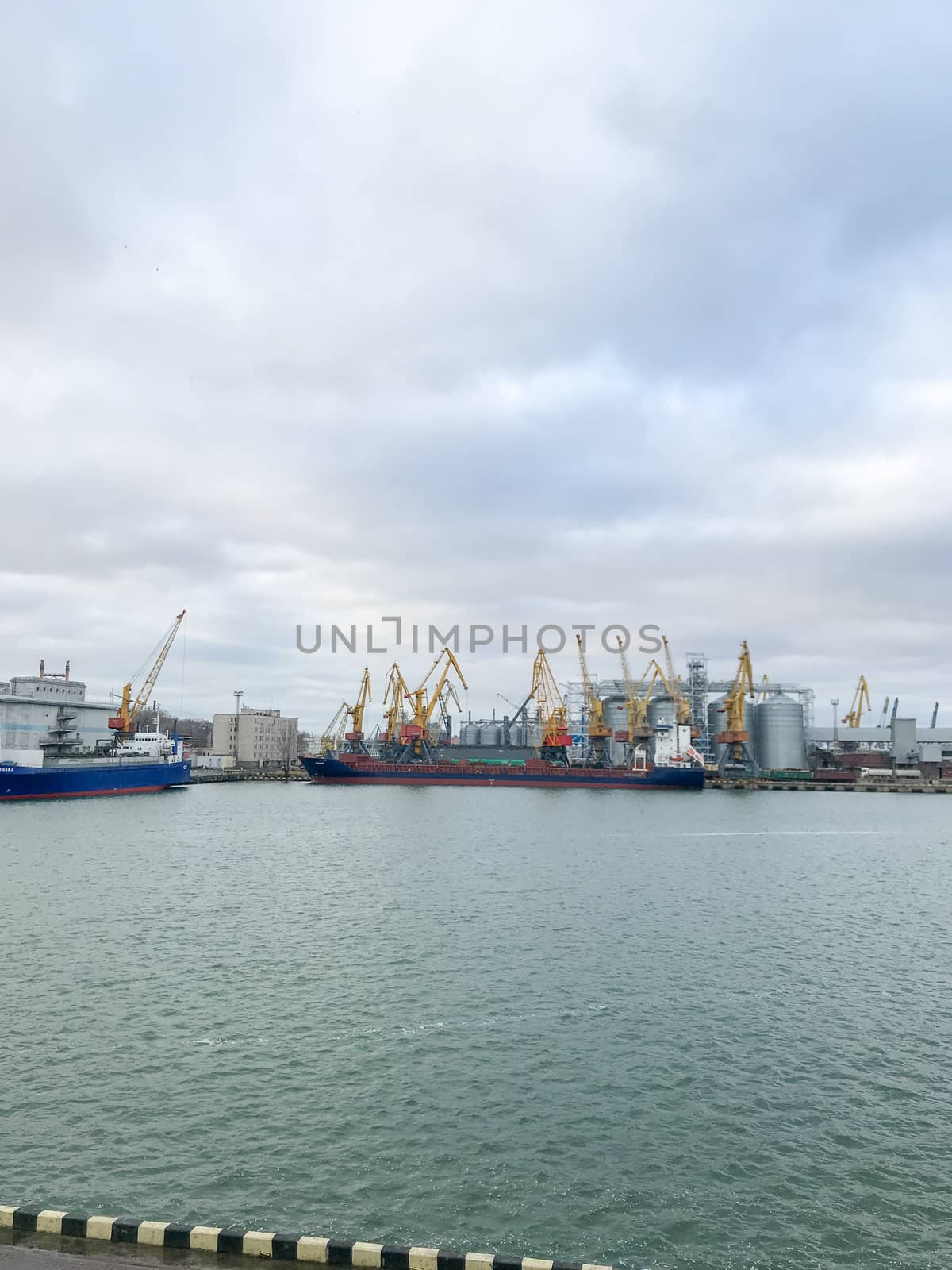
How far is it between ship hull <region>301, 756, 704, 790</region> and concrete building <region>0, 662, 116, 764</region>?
35.2 meters

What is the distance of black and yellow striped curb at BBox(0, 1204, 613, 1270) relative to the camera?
32.5ft

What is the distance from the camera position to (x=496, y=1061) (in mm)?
18609

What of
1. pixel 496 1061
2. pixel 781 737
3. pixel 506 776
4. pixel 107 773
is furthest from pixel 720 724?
pixel 496 1061

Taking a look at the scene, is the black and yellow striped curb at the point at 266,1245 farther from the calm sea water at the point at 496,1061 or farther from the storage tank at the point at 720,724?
the storage tank at the point at 720,724

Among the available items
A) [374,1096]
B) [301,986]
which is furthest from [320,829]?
[374,1096]

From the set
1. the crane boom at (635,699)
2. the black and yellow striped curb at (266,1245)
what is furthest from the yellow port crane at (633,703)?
the black and yellow striped curb at (266,1245)

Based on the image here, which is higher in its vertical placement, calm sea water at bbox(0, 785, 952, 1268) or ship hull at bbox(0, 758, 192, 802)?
ship hull at bbox(0, 758, 192, 802)

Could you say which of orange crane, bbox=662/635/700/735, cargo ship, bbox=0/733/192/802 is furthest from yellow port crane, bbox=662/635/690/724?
cargo ship, bbox=0/733/192/802

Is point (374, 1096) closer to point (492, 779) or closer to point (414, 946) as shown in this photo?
point (414, 946)

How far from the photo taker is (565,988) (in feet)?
78.1

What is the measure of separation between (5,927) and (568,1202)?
25.6 m

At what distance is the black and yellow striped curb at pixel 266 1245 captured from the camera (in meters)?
9.91

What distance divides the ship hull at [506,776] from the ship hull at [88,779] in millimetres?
27248

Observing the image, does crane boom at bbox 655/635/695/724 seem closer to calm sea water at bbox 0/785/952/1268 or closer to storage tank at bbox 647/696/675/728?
storage tank at bbox 647/696/675/728
